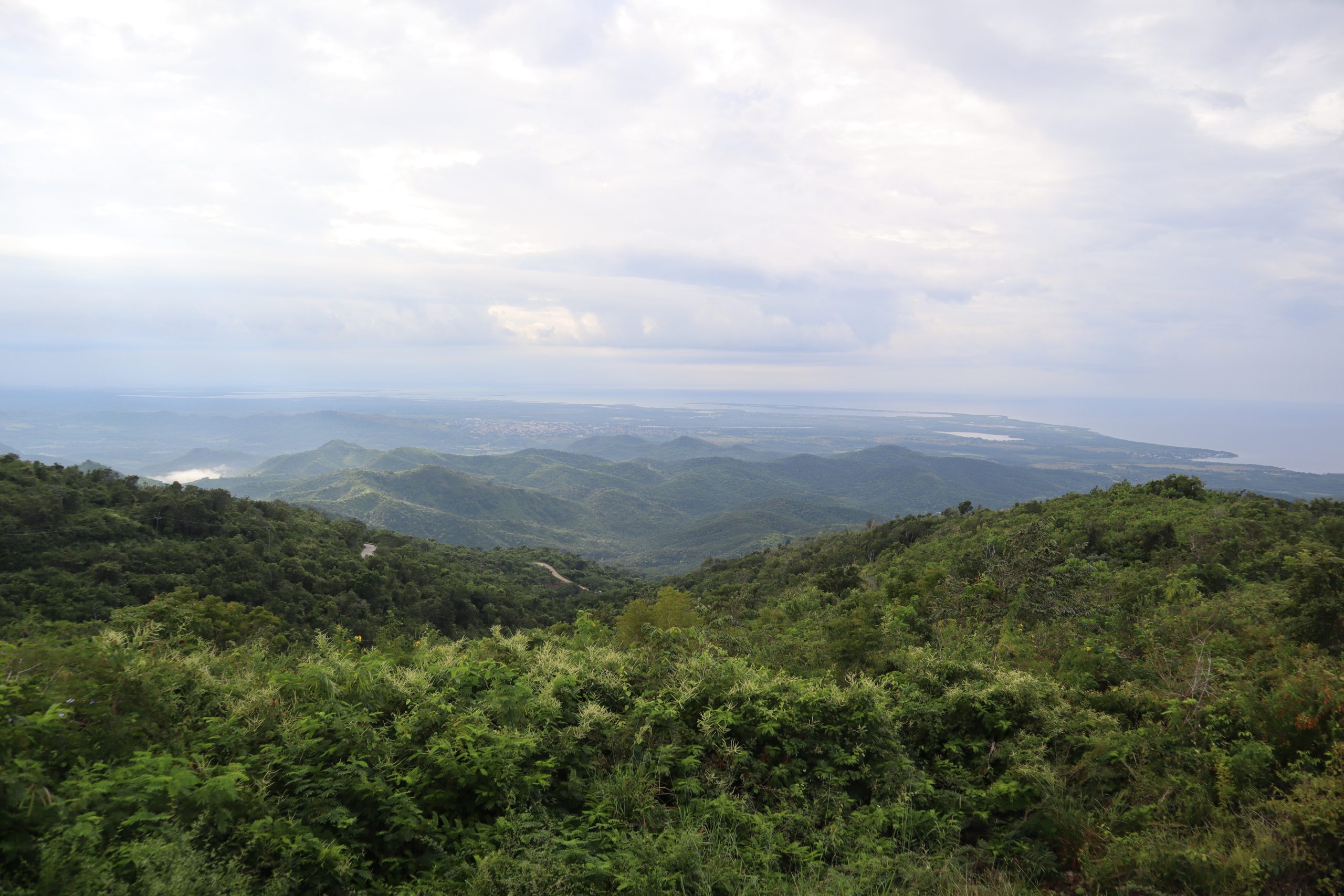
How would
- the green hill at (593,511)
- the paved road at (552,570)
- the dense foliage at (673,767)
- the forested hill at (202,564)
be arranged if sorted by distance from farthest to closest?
1. the green hill at (593,511)
2. the paved road at (552,570)
3. the forested hill at (202,564)
4. the dense foliage at (673,767)

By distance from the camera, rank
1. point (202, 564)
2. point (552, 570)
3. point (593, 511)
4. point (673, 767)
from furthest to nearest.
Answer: point (593, 511), point (552, 570), point (202, 564), point (673, 767)

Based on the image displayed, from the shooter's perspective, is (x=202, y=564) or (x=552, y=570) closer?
(x=202, y=564)

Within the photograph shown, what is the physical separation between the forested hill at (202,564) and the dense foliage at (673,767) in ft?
46.5

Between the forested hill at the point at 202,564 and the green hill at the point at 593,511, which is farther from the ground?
the forested hill at the point at 202,564

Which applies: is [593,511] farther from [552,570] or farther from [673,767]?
[673,767]

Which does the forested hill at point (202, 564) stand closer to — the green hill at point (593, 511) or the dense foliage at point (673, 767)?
the dense foliage at point (673, 767)

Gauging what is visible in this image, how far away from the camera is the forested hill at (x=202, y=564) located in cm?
2516

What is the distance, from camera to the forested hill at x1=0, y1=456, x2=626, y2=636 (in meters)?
25.2

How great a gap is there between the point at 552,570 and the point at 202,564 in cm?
4452

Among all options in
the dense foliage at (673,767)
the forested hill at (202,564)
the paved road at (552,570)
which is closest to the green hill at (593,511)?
the paved road at (552,570)

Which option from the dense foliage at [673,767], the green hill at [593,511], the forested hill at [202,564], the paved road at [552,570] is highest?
the dense foliage at [673,767]

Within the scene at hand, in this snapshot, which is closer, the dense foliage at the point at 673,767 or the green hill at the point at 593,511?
the dense foliage at the point at 673,767

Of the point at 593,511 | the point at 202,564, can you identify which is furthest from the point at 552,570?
the point at 593,511

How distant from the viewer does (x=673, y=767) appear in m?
6.20
